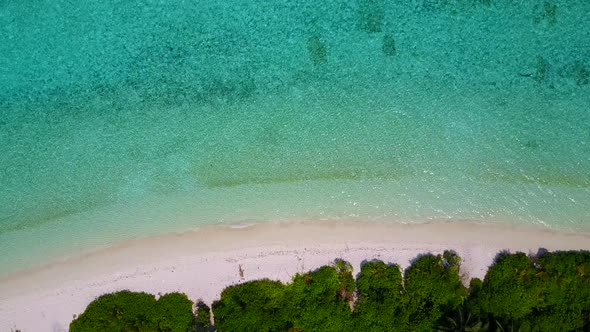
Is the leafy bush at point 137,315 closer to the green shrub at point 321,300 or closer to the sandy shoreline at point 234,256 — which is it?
the sandy shoreline at point 234,256

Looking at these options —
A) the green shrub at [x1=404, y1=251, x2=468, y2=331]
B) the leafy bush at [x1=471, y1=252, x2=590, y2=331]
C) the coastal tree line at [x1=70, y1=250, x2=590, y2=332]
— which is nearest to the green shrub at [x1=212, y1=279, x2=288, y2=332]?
the coastal tree line at [x1=70, y1=250, x2=590, y2=332]

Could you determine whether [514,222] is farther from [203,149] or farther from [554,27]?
[203,149]

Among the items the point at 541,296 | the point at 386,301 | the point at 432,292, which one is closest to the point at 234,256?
the point at 386,301

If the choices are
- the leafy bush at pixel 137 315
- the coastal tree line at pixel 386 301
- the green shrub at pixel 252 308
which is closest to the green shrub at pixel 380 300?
the coastal tree line at pixel 386 301

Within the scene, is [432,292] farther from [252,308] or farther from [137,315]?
[137,315]

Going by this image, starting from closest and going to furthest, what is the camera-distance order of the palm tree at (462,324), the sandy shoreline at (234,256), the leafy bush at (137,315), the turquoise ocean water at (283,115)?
1. the palm tree at (462,324)
2. the leafy bush at (137,315)
3. the sandy shoreline at (234,256)
4. the turquoise ocean water at (283,115)
